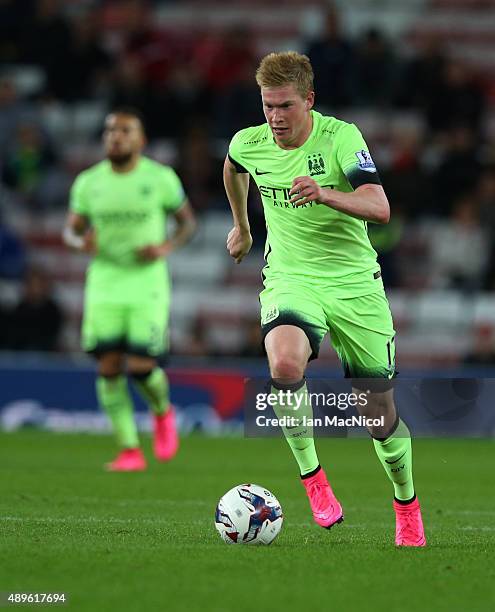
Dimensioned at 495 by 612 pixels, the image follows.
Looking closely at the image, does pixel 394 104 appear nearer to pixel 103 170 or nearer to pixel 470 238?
pixel 470 238

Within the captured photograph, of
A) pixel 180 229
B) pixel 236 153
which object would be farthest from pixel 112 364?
pixel 236 153

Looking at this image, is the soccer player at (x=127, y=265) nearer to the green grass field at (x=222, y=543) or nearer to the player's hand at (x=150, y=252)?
the player's hand at (x=150, y=252)

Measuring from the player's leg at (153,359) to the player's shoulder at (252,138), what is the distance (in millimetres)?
4647

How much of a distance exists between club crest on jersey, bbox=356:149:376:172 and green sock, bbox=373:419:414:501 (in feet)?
3.94

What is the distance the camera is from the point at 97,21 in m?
20.8

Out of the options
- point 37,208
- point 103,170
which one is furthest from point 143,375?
point 37,208

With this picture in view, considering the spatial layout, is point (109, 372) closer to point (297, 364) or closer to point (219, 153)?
point (297, 364)

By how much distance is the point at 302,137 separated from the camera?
698 cm

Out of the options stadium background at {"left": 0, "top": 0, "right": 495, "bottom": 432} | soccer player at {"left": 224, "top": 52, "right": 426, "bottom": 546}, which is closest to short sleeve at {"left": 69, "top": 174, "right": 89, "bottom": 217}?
stadium background at {"left": 0, "top": 0, "right": 495, "bottom": 432}

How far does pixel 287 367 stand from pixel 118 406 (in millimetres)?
5333

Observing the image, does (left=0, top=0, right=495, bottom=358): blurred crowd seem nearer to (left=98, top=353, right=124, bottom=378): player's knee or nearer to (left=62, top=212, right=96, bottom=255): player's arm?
(left=62, top=212, right=96, bottom=255): player's arm

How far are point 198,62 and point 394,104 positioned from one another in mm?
2820

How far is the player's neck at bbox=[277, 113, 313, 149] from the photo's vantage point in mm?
6977

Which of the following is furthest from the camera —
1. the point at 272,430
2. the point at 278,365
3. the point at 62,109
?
the point at 62,109
